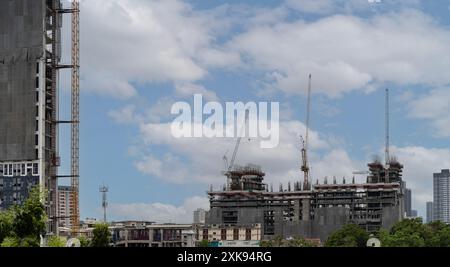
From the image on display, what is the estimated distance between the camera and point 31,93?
48562 millimetres

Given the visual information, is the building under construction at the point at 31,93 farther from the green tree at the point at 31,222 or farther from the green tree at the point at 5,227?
the green tree at the point at 31,222

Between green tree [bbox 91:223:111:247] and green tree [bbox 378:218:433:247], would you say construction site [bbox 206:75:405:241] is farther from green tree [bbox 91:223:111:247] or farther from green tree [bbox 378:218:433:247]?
green tree [bbox 91:223:111:247]

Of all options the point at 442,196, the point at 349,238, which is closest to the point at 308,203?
the point at 442,196

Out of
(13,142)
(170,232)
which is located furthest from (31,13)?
(170,232)

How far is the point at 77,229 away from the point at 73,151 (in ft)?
16.8

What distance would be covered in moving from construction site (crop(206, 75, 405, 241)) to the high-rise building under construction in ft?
82.3

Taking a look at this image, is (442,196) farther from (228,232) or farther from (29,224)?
(29,224)

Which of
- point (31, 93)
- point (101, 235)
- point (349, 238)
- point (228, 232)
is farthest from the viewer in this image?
point (228, 232)

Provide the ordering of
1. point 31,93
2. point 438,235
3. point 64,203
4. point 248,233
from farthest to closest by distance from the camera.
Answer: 1. point 248,233
2. point 64,203
3. point 31,93
4. point 438,235

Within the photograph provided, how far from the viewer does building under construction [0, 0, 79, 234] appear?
48.5 m

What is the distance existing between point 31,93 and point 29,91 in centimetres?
31
